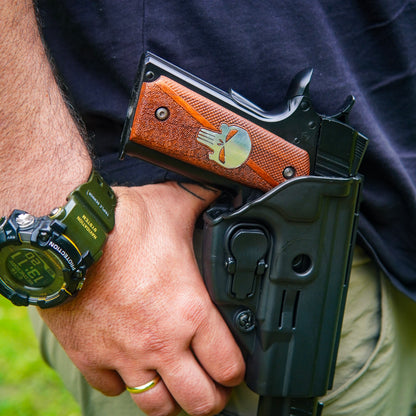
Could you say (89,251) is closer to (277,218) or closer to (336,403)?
(277,218)

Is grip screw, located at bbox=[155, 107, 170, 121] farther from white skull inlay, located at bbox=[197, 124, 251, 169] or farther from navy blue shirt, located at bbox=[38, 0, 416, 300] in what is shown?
navy blue shirt, located at bbox=[38, 0, 416, 300]

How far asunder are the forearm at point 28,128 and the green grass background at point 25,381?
8.67 ft

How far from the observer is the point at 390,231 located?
170 centimetres

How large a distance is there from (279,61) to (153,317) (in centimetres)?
81

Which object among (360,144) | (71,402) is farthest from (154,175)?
(71,402)

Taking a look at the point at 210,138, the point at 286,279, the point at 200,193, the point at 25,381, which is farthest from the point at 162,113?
the point at 25,381

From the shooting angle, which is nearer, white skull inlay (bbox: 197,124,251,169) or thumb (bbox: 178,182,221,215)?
white skull inlay (bbox: 197,124,251,169)

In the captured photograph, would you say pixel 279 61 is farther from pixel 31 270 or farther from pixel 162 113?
pixel 31 270

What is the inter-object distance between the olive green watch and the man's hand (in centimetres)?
6

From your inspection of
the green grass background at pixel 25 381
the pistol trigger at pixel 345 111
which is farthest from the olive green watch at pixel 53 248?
the green grass background at pixel 25 381

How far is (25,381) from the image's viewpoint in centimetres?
381

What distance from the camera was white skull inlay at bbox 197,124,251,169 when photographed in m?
1.34

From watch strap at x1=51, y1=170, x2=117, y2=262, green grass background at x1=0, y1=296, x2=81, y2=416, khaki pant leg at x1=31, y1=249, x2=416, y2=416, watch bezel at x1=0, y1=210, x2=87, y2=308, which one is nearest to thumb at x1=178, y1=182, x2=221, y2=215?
watch strap at x1=51, y1=170, x2=117, y2=262

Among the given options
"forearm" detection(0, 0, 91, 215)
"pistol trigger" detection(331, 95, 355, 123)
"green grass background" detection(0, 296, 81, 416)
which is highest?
"pistol trigger" detection(331, 95, 355, 123)
